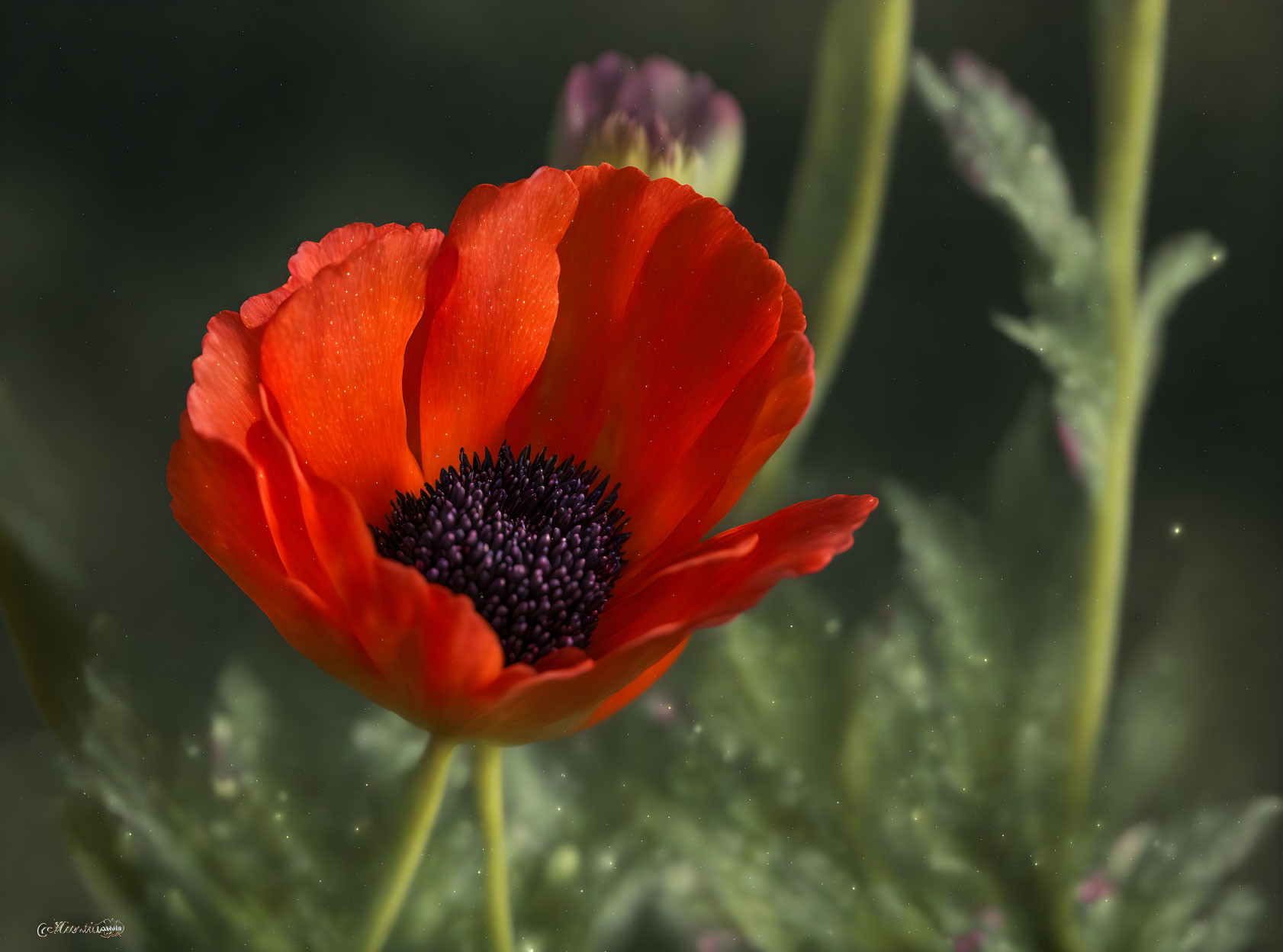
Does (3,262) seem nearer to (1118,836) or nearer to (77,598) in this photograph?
(77,598)

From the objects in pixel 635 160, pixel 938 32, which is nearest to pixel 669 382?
pixel 635 160

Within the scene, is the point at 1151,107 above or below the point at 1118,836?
above

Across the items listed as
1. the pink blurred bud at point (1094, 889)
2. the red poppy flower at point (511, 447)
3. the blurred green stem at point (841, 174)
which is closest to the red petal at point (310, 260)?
the red poppy flower at point (511, 447)

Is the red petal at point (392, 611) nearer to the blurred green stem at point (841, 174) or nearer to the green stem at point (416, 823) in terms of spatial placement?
the green stem at point (416, 823)

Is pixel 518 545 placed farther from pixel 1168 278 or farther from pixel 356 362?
pixel 1168 278

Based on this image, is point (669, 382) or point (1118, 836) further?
point (1118, 836)
